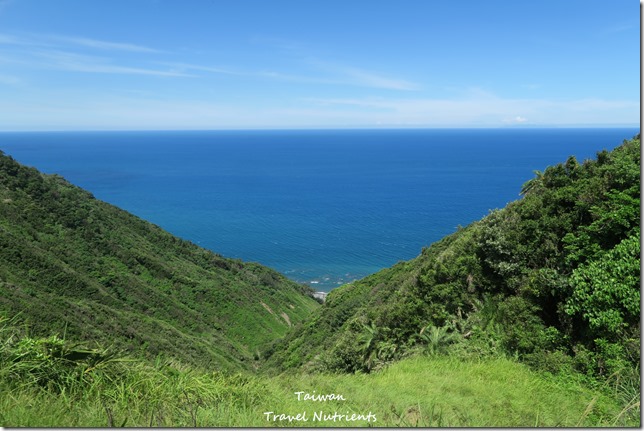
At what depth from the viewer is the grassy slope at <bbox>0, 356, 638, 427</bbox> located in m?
5.16

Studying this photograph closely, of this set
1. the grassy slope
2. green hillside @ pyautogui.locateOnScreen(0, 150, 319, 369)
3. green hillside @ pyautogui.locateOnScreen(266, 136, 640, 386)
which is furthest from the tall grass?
green hillside @ pyautogui.locateOnScreen(0, 150, 319, 369)

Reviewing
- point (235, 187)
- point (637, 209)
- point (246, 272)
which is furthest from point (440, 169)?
point (637, 209)

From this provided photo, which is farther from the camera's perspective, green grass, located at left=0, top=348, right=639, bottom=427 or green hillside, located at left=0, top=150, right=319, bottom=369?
green hillside, located at left=0, top=150, right=319, bottom=369

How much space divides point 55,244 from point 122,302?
38.0 ft

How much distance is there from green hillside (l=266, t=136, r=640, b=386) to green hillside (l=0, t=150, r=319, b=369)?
69.1 ft

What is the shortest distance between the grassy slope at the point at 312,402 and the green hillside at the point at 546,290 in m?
1.25

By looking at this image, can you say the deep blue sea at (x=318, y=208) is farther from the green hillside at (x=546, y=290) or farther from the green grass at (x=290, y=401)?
the green grass at (x=290, y=401)

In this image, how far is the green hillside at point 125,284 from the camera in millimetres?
32312

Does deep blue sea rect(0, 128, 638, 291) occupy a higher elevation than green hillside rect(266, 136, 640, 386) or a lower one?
lower

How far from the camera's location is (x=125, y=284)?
158 feet

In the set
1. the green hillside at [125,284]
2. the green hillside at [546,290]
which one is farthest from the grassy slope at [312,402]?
the green hillside at [125,284]

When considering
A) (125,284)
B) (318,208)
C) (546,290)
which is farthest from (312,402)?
(318,208)

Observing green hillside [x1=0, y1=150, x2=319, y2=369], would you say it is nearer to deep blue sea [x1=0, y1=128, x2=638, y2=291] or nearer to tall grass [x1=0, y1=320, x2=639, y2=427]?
deep blue sea [x1=0, y1=128, x2=638, y2=291]

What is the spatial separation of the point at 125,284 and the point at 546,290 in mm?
48545
